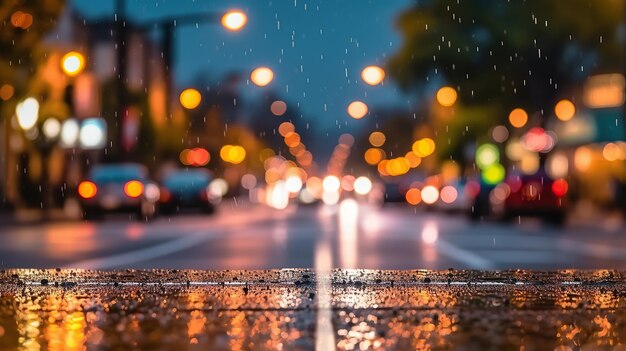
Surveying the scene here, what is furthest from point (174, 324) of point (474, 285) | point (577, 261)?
point (577, 261)

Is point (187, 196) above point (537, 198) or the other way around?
above

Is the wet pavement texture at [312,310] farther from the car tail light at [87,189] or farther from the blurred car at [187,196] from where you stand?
the blurred car at [187,196]

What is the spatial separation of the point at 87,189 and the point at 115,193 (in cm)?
89

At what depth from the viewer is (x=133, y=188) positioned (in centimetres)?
4159

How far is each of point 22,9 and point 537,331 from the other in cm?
2816

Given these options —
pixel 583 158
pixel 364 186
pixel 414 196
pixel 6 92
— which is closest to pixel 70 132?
pixel 6 92

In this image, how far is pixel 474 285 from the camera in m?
11.7

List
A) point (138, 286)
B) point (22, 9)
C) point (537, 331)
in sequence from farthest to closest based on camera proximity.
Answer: point (22, 9), point (138, 286), point (537, 331)

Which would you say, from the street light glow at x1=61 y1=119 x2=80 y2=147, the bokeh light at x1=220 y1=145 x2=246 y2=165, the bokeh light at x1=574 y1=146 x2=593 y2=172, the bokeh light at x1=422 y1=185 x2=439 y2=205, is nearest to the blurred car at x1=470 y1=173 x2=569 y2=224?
the street light glow at x1=61 y1=119 x2=80 y2=147

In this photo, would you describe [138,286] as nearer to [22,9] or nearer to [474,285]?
[474,285]

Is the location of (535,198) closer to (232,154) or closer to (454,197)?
(454,197)

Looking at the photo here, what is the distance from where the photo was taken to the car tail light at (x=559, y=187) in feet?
131

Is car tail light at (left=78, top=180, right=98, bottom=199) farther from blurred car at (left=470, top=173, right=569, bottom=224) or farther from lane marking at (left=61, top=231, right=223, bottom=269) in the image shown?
lane marking at (left=61, top=231, right=223, bottom=269)

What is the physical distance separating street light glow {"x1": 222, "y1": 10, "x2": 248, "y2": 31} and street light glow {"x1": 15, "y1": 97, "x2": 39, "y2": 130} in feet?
34.1
